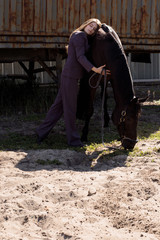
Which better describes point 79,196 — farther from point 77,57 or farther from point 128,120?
point 77,57

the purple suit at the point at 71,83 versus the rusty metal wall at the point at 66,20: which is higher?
the rusty metal wall at the point at 66,20

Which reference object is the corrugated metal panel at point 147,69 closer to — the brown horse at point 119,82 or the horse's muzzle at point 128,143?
the brown horse at point 119,82

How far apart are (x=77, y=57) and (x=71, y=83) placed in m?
0.45

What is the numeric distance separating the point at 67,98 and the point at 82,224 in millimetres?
2950

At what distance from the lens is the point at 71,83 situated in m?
5.76

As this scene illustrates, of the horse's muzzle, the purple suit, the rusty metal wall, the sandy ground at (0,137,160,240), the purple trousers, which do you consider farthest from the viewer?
the rusty metal wall

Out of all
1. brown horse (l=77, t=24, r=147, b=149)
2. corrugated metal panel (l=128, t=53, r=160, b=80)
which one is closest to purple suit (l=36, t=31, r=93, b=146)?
brown horse (l=77, t=24, r=147, b=149)

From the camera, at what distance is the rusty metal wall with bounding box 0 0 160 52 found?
27.8 feet

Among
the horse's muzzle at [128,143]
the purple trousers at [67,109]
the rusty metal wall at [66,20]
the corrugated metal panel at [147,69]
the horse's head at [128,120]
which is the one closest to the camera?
the horse's head at [128,120]

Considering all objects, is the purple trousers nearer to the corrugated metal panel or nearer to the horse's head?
the horse's head

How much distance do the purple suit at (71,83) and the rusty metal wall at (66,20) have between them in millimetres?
3182

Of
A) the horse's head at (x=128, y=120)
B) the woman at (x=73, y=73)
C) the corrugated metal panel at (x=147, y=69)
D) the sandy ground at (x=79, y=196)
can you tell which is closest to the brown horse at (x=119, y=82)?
the horse's head at (x=128, y=120)

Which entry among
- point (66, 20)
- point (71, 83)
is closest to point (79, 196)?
point (71, 83)

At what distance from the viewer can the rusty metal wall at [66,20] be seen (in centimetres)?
848
